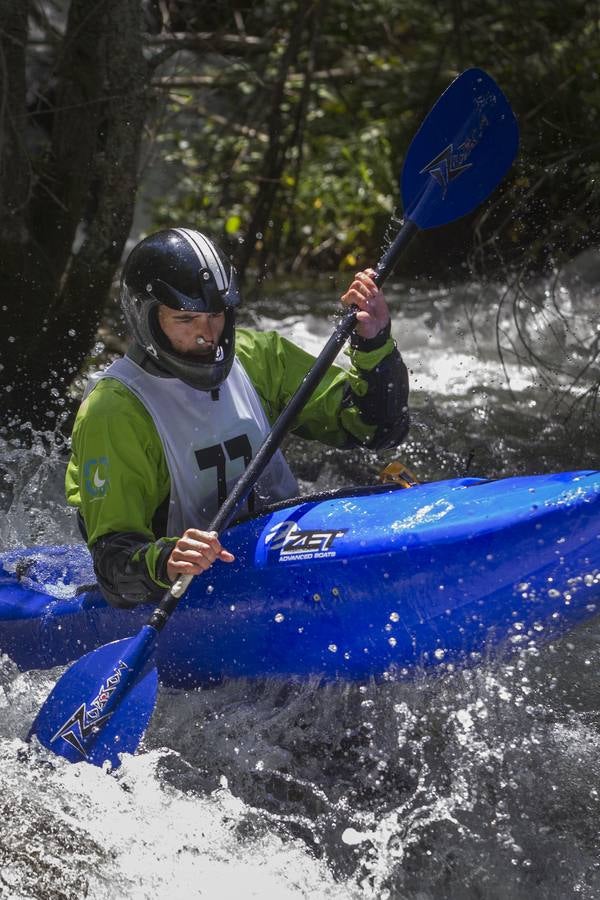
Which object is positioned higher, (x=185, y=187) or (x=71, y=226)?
(x=71, y=226)

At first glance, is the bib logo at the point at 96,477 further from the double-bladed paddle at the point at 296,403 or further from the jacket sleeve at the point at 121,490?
the double-bladed paddle at the point at 296,403

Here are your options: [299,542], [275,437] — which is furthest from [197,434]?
[299,542]

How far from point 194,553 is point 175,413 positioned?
0.54 m

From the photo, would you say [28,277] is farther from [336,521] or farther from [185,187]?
[185,187]

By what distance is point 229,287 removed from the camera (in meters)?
3.29

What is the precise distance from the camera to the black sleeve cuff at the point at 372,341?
3523mm

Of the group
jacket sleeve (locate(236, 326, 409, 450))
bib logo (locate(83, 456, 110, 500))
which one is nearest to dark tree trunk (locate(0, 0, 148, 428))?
jacket sleeve (locate(236, 326, 409, 450))

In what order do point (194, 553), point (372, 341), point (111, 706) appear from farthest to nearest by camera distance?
point (372, 341)
point (111, 706)
point (194, 553)

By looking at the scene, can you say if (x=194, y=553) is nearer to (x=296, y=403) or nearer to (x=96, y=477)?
(x=96, y=477)

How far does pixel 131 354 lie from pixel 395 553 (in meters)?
1.00

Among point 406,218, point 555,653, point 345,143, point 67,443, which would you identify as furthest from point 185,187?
point 555,653

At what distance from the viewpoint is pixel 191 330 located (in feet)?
10.8

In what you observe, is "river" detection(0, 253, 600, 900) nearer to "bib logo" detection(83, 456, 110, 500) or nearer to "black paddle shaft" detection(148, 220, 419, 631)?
"black paddle shaft" detection(148, 220, 419, 631)

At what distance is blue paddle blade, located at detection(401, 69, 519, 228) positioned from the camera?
392cm
